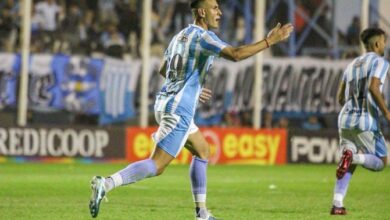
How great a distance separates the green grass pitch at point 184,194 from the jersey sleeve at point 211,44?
212 centimetres

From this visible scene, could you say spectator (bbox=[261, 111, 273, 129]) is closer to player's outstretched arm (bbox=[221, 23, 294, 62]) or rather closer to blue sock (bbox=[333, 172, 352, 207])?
blue sock (bbox=[333, 172, 352, 207])

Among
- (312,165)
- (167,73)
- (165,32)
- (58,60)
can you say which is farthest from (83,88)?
(167,73)

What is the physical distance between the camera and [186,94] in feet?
32.3

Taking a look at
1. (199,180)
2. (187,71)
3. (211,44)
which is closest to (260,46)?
(211,44)

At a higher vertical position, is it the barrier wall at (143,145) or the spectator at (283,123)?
the spectator at (283,123)

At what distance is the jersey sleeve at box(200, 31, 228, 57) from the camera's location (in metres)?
9.61

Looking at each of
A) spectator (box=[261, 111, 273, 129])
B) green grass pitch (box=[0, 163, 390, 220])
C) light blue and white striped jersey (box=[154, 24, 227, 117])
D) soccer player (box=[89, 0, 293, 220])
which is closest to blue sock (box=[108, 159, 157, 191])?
soccer player (box=[89, 0, 293, 220])

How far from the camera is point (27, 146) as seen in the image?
23.0 metres

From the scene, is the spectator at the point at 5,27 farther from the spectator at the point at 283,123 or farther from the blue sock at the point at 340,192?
the blue sock at the point at 340,192

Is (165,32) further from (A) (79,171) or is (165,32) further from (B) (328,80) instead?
(A) (79,171)

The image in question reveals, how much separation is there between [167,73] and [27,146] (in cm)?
1343

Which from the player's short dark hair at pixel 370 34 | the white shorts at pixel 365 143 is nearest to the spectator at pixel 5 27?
the white shorts at pixel 365 143

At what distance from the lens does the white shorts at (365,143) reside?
12062 millimetres

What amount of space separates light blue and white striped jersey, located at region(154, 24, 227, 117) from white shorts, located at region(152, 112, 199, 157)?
61mm
